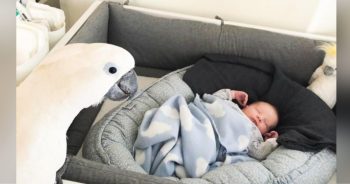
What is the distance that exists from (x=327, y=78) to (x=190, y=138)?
616mm

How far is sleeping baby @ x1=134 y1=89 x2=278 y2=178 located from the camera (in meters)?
1.26

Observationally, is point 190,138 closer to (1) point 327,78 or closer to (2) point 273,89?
(2) point 273,89

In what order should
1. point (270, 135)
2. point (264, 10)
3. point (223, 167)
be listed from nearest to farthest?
1. point (223, 167)
2. point (270, 135)
3. point (264, 10)

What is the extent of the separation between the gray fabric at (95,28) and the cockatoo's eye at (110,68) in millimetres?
530

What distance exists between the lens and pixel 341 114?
0.35 metres

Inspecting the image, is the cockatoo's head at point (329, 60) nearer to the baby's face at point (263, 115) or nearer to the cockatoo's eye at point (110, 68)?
the baby's face at point (263, 115)

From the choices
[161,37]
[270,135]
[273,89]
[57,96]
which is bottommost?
[270,135]

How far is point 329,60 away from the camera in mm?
1532

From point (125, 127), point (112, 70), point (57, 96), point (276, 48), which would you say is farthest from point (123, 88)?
point (276, 48)

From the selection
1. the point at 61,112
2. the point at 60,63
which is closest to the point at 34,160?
the point at 61,112

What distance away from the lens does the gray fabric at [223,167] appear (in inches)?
44.9

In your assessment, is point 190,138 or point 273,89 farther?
point 273,89

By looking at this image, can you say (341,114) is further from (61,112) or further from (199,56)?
(199,56)

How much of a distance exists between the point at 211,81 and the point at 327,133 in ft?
1.57
